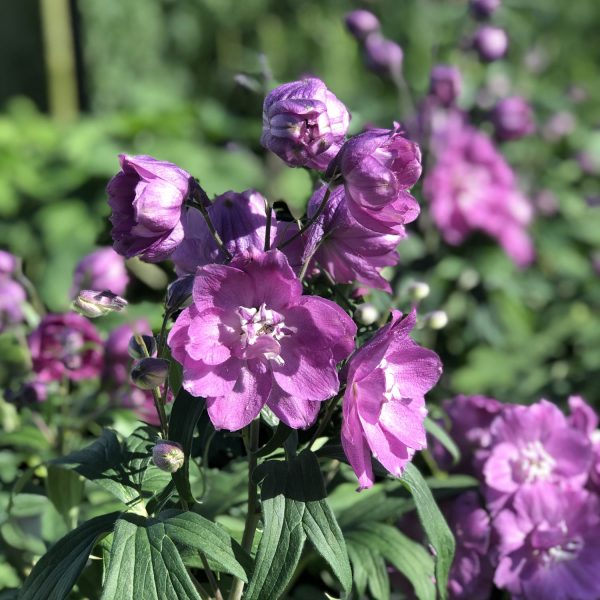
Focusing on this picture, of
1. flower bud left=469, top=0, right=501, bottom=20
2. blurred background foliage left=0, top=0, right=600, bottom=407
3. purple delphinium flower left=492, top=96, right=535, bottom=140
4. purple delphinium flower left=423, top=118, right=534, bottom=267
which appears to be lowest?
blurred background foliage left=0, top=0, right=600, bottom=407

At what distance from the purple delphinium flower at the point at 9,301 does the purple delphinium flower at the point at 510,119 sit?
127 cm

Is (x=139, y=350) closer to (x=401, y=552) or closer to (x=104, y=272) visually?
(x=401, y=552)

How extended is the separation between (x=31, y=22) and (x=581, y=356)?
4.41 m

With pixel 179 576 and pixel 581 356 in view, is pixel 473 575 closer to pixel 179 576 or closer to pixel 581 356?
pixel 179 576

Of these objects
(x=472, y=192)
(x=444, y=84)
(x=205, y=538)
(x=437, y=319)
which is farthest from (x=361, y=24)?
(x=205, y=538)

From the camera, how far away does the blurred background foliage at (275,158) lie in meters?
2.65

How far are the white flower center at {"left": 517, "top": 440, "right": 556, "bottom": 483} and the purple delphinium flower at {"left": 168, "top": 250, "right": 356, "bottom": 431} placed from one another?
20.1 inches

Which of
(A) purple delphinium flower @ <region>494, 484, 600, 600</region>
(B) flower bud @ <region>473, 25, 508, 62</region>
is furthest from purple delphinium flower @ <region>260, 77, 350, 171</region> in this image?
(B) flower bud @ <region>473, 25, 508, 62</region>

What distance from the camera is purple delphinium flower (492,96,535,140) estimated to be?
7.61 ft

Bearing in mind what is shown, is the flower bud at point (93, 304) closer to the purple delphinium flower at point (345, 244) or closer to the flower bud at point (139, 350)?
the flower bud at point (139, 350)

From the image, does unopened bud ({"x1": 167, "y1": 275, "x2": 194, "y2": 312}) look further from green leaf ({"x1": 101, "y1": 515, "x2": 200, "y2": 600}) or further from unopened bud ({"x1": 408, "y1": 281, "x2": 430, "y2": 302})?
unopened bud ({"x1": 408, "y1": 281, "x2": 430, "y2": 302})

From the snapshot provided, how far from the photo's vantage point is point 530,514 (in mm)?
1314

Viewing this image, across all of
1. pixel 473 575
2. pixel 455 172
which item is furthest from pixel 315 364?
pixel 455 172

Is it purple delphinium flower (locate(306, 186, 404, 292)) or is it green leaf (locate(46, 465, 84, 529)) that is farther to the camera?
green leaf (locate(46, 465, 84, 529))
